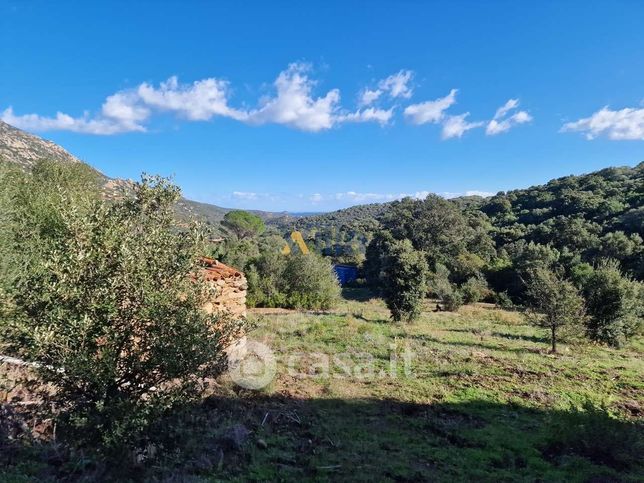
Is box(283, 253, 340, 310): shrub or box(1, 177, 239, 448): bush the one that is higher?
box(1, 177, 239, 448): bush

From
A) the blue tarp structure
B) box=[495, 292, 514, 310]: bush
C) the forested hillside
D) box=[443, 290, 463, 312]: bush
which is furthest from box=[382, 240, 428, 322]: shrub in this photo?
the blue tarp structure

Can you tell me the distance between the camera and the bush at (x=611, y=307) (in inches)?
789

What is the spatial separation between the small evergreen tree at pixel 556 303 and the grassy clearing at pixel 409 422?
5.32ft

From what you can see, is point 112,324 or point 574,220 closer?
point 112,324

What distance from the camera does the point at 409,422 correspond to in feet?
33.5

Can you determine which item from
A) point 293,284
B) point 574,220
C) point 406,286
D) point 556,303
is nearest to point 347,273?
point 293,284

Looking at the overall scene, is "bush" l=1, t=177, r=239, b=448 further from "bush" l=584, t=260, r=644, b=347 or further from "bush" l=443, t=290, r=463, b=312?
"bush" l=443, t=290, r=463, b=312

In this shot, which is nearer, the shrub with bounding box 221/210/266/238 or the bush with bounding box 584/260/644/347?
the bush with bounding box 584/260/644/347

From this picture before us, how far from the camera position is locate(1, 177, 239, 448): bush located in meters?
4.85

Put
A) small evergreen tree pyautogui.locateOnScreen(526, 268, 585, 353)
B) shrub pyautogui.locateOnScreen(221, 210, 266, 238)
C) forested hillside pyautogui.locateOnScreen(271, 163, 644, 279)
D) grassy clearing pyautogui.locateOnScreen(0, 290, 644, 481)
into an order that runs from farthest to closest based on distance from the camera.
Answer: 1. shrub pyautogui.locateOnScreen(221, 210, 266, 238)
2. forested hillside pyautogui.locateOnScreen(271, 163, 644, 279)
3. small evergreen tree pyautogui.locateOnScreen(526, 268, 585, 353)
4. grassy clearing pyautogui.locateOnScreen(0, 290, 644, 481)

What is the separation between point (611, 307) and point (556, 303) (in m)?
4.96

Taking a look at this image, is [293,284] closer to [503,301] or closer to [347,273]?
[503,301]

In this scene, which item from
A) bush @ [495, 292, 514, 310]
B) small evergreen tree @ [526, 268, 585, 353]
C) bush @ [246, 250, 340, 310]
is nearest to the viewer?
small evergreen tree @ [526, 268, 585, 353]

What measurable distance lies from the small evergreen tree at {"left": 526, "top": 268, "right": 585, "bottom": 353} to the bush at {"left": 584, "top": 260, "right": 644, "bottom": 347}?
8.93 ft
